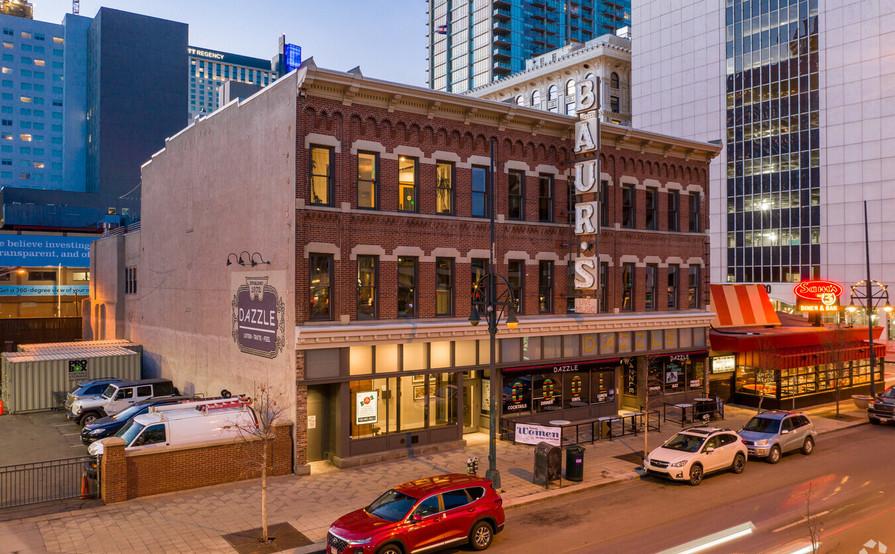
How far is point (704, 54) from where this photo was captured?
292ft

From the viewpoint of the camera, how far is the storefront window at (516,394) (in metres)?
28.4

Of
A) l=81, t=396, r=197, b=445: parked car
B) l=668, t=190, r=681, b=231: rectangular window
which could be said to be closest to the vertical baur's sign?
l=668, t=190, r=681, b=231: rectangular window

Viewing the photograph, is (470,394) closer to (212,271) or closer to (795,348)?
(212,271)

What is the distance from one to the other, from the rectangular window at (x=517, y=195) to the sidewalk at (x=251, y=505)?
9825 millimetres

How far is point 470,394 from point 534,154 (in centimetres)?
1085

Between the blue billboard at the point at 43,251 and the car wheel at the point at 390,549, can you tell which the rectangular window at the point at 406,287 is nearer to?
the car wheel at the point at 390,549

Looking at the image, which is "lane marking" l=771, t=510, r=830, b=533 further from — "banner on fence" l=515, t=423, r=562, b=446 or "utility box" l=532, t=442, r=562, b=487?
"banner on fence" l=515, t=423, r=562, b=446

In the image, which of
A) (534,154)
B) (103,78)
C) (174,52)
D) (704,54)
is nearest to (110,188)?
(103,78)

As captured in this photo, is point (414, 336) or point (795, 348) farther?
point (795, 348)

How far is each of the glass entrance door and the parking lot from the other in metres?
14.8

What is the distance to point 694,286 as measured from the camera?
35875 millimetres

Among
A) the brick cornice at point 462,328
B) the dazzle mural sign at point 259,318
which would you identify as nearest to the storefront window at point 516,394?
the brick cornice at point 462,328

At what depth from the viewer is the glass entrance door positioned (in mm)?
27922

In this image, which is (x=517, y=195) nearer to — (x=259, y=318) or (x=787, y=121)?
(x=259, y=318)
